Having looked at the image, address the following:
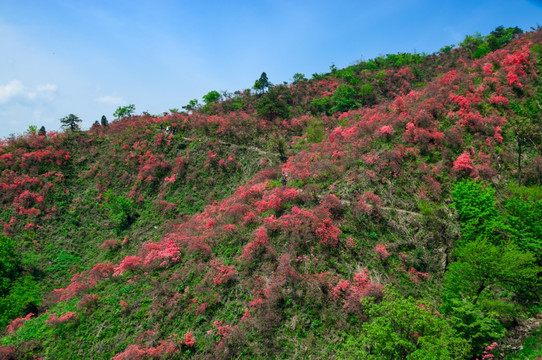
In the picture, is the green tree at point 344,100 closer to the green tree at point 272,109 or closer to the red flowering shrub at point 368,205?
the green tree at point 272,109

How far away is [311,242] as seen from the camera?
2297 centimetres

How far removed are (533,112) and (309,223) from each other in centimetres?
2657

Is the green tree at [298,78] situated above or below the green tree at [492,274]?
above

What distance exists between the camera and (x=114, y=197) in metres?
41.8

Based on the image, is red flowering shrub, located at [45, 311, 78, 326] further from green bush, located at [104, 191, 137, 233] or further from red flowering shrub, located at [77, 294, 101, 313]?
green bush, located at [104, 191, 137, 233]

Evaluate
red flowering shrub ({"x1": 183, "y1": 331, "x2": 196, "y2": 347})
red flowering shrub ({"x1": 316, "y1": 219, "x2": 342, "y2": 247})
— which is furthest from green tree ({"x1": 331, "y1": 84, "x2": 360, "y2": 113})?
red flowering shrub ({"x1": 183, "y1": 331, "x2": 196, "y2": 347})

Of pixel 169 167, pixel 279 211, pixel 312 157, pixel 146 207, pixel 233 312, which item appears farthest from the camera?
pixel 169 167

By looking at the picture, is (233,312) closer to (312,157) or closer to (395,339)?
(395,339)

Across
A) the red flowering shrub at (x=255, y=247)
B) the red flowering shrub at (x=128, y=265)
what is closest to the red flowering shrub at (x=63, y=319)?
the red flowering shrub at (x=128, y=265)

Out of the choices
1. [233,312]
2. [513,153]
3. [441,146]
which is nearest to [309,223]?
[233,312]

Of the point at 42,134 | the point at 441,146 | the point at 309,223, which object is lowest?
the point at 309,223

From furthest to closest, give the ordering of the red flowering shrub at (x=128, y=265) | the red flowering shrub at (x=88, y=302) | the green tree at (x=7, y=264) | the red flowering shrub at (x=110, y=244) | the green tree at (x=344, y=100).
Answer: the green tree at (x=344, y=100)
the red flowering shrub at (x=110, y=244)
the green tree at (x=7, y=264)
the red flowering shrub at (x=128, y=265)
the red flowering shrub at (x=88, y=302)

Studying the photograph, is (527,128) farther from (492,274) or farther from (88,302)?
(88,302)

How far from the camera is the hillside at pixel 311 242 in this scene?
17578mm
